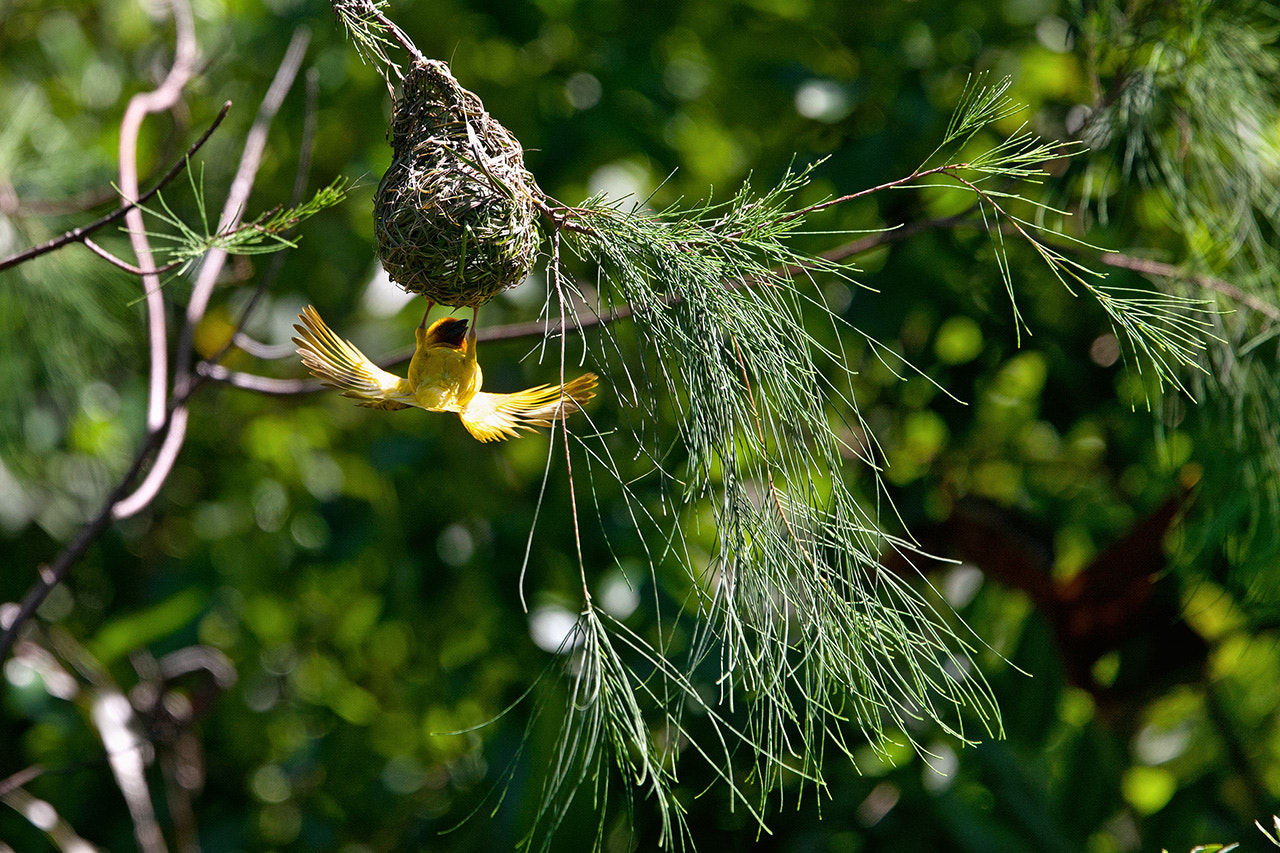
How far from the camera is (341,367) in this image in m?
0.38

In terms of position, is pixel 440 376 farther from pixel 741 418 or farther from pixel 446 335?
pixel 741 418

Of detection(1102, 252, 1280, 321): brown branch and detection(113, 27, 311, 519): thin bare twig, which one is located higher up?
detection(1102, 252, 1280, 321): brown branch

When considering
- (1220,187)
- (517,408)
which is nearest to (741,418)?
(517,408)

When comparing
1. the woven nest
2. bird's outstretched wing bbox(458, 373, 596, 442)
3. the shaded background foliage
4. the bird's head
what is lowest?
the shaded background foliage

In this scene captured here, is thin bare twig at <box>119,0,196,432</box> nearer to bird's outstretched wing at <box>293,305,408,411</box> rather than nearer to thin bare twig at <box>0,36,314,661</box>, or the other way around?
thin bare twig at <box>0,36,314,661</box>

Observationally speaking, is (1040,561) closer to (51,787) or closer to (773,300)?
(773,300)

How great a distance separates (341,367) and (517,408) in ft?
0.24

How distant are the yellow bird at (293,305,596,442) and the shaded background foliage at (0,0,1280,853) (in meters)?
0.48

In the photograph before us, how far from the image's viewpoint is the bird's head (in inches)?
14.6

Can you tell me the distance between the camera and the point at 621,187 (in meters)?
1.29

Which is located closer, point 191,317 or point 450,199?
point 450,199

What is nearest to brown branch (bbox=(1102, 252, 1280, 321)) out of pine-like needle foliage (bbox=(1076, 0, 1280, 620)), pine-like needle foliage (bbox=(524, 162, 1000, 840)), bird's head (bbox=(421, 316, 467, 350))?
pine-like needle foliage (bbox=(1076, 0, 1280, 620))

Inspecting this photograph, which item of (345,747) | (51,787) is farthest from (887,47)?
(51,787)

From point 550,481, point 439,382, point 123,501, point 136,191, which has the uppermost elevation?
point 439,382
